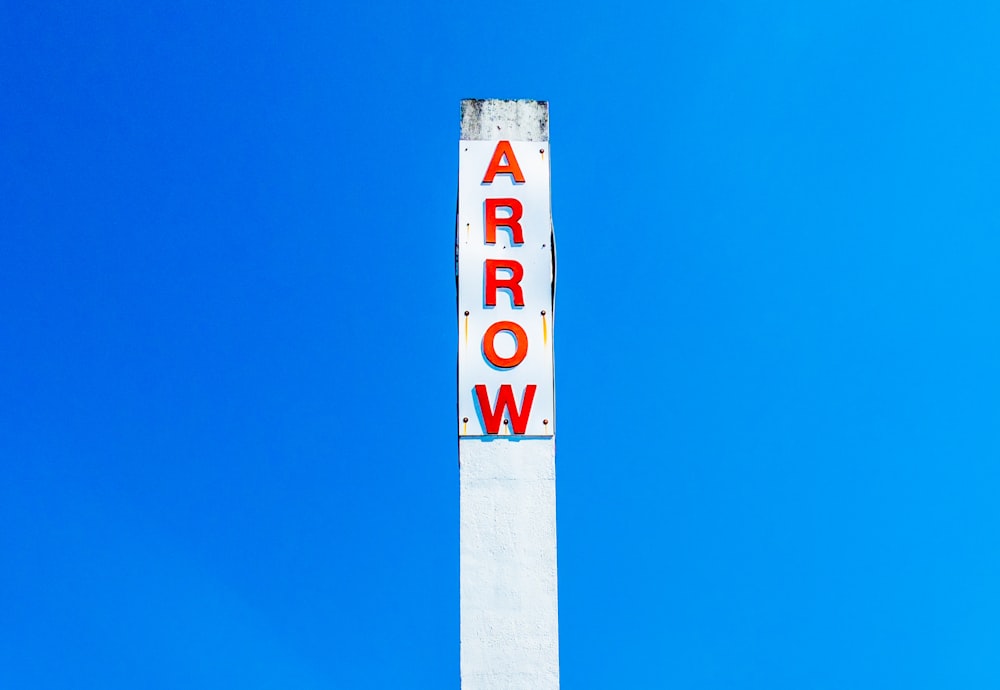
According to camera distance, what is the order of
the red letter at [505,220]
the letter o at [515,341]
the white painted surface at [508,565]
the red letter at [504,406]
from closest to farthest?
the white painted surface at [508,565] → the red letter at [504,406] → the letter o at [515,341] → the red letter at [505,220]

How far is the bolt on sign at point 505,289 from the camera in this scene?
286 inches

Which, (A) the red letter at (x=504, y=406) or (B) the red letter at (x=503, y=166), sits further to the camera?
(B) the red letter at (x=503, y=166)

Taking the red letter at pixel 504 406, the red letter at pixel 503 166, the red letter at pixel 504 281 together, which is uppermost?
the red letter at pixel 503 166

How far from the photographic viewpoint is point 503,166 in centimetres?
764

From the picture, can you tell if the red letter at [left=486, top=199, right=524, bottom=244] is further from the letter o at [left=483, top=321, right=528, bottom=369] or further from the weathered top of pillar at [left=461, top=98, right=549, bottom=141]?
the letter o at [left=483, top=321, right=528, bottom=369]

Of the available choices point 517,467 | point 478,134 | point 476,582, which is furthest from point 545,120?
point 476,582

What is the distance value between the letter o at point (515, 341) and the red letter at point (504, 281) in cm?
16

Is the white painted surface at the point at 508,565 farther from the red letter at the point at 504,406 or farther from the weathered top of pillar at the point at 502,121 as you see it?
the weathered top of pillar at the point at 502,121

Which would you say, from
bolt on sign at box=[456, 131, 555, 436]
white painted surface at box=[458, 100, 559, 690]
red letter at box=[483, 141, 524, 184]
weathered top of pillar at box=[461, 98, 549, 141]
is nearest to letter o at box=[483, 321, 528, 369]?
bolt on sign at box=[456, 131, 555, 436]

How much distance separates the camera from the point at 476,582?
22.7 feet

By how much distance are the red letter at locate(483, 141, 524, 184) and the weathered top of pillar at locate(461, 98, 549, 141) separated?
8 cm

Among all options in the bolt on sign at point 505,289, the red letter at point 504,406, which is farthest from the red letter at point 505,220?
the red letter at point 504,406

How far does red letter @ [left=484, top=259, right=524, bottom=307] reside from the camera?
7430mm

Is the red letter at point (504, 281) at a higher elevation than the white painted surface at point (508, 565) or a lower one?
higher
